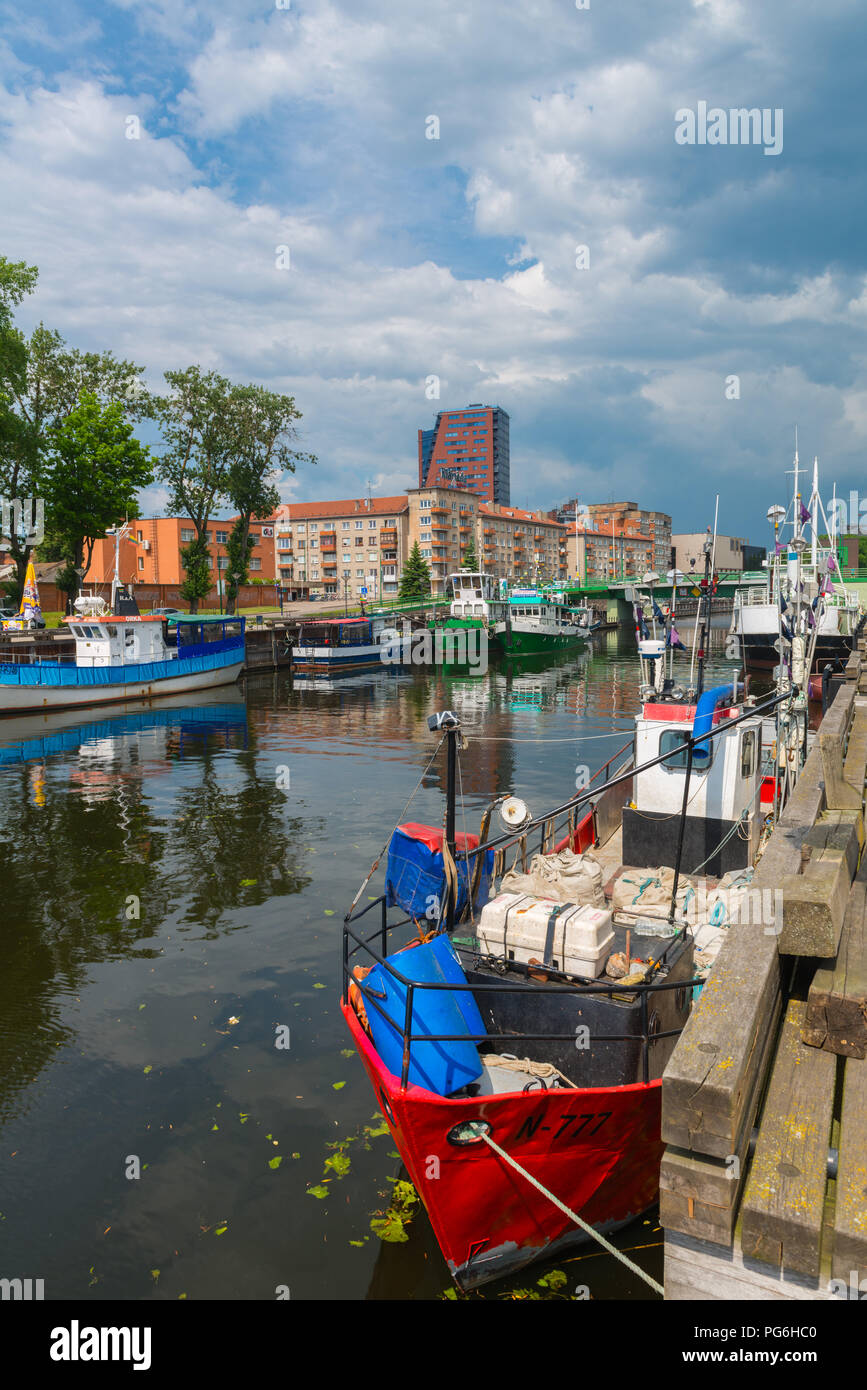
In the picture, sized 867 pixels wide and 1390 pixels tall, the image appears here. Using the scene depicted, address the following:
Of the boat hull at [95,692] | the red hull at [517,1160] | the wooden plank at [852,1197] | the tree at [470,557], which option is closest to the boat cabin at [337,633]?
the boat hull at [95,692]

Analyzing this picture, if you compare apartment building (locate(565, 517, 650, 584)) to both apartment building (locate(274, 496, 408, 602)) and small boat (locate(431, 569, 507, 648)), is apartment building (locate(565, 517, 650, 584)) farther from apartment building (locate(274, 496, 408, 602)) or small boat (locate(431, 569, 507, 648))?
small boat (locate(431, 569, 507, 648))

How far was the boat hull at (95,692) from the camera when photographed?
4284 centimetres

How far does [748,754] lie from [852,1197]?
9.16m

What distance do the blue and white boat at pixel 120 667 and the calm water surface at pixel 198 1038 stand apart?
14.9 meters

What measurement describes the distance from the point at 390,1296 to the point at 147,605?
8473 centimetres

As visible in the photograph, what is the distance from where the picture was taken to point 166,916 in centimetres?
1642

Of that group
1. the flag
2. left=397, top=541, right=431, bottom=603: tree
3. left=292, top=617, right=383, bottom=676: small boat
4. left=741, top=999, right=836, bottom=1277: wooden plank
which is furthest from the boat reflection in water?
left=397, top=541, right=431, bottom=603: tree

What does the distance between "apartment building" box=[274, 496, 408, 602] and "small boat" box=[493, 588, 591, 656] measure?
6637 cm

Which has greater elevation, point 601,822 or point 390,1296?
point 601,822

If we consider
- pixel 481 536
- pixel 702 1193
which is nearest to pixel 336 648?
pixel 702 1193

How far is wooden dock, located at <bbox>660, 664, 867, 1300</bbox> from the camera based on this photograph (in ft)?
13.8
